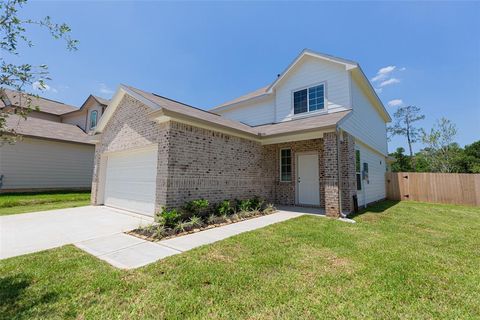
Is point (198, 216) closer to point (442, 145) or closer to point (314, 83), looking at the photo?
point (314, 83)

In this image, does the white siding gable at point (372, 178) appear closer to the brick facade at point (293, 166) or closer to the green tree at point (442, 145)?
the brick facade at point (293, 166)

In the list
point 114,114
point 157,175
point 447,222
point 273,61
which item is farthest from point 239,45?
point 447,222

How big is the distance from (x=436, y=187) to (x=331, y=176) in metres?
10.1

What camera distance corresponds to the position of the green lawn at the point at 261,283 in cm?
245

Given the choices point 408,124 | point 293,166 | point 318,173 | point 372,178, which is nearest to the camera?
point 318,173

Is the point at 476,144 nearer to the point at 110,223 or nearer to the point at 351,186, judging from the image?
the point at 351,186

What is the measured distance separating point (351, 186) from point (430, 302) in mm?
6104

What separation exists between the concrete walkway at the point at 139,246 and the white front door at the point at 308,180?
507 cm

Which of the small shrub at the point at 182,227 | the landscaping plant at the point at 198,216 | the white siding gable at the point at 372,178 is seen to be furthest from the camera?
the white siding gable at the point at 372,178

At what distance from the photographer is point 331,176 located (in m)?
7.50

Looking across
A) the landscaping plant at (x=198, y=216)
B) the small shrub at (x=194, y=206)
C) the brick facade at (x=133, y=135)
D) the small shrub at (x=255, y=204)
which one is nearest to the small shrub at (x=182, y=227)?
the landscaping plant at (x=198, y=216)

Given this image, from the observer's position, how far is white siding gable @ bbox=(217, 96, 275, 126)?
12.8 metres

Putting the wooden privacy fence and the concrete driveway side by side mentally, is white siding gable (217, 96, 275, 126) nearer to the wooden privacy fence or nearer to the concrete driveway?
the concrete driveway

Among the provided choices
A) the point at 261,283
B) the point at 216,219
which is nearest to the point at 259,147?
the point at 216,219
